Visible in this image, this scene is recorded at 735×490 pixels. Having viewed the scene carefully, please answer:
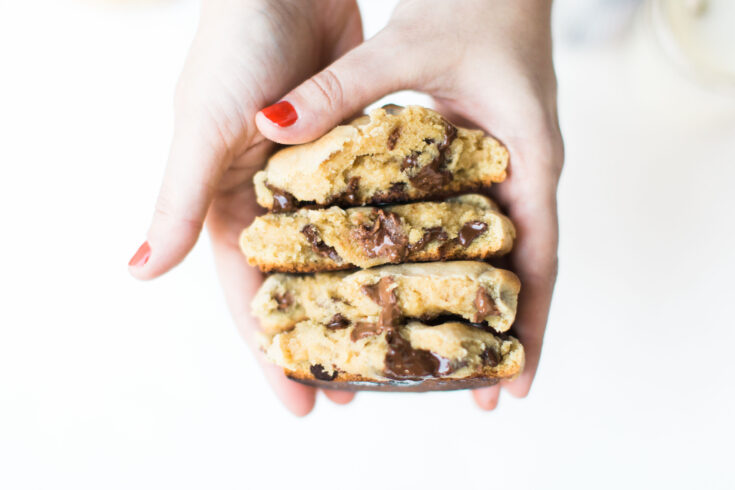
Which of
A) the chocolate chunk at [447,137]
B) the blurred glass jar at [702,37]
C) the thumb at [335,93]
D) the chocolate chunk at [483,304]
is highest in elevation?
the thumb at [335,93]

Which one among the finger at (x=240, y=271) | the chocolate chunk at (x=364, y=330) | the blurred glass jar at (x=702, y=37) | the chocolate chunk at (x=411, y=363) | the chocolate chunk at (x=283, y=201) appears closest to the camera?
the chocolate chunk at (x=411, y=363)

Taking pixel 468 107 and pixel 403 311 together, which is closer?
pixel 403 311

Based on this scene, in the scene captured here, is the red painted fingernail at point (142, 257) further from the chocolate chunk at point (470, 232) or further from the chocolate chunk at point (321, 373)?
the chocolate chunk at point (470, 232)

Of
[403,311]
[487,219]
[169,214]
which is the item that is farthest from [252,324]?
[487,219]

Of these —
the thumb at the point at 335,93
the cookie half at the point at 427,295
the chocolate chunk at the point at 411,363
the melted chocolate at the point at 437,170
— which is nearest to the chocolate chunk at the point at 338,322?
the cookie half at the point at 427,295

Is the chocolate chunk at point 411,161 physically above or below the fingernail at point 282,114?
below

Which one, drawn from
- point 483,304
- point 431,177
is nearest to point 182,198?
point 431,177

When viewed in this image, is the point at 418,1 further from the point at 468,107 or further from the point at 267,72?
the point at 267,72
